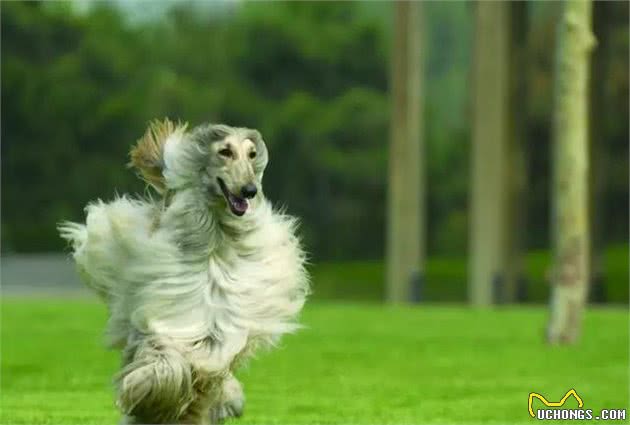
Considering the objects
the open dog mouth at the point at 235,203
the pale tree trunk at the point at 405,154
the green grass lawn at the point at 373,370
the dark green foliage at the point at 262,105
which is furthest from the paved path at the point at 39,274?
the open dog mouth at the point at 235,203

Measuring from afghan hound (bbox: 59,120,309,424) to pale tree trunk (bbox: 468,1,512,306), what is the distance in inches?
517

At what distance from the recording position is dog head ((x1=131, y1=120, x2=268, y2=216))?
775cm

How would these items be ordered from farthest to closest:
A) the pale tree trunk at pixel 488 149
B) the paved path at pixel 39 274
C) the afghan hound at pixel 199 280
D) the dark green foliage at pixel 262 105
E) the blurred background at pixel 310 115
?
the paved path at pixel 39 274 < the dark green foliage at pixel 262 105 < the blurred background at pixel 310 115 < the pale tree trunk at pixel 488 149 < the afghan hound at pixel 199 280

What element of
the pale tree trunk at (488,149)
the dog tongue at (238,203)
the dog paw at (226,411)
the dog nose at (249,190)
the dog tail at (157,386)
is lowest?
the dog paw at (226,411)

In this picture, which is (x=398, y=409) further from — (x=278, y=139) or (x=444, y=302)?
(x=278, y=139)

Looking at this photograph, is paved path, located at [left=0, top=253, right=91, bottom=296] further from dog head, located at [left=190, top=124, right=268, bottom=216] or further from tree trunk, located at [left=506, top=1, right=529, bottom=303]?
dog head, located at [left=190, top=124, right=268, bottom=216]

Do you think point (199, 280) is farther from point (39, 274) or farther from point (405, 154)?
point (39, 274)

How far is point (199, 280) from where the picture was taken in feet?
25.5

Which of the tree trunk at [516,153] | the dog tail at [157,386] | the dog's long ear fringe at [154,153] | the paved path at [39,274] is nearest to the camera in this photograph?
the dog tail at [157,386]

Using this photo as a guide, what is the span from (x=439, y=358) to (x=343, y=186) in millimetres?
11288

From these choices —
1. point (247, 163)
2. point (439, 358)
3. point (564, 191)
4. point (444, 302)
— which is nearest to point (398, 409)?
point (247, 163)

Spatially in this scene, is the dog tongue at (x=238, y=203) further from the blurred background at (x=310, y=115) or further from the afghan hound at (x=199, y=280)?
the blurred background at (x=310, y=115)

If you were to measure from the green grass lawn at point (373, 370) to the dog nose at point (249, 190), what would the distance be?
109 cm

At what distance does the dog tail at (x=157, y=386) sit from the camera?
7.40 metres
